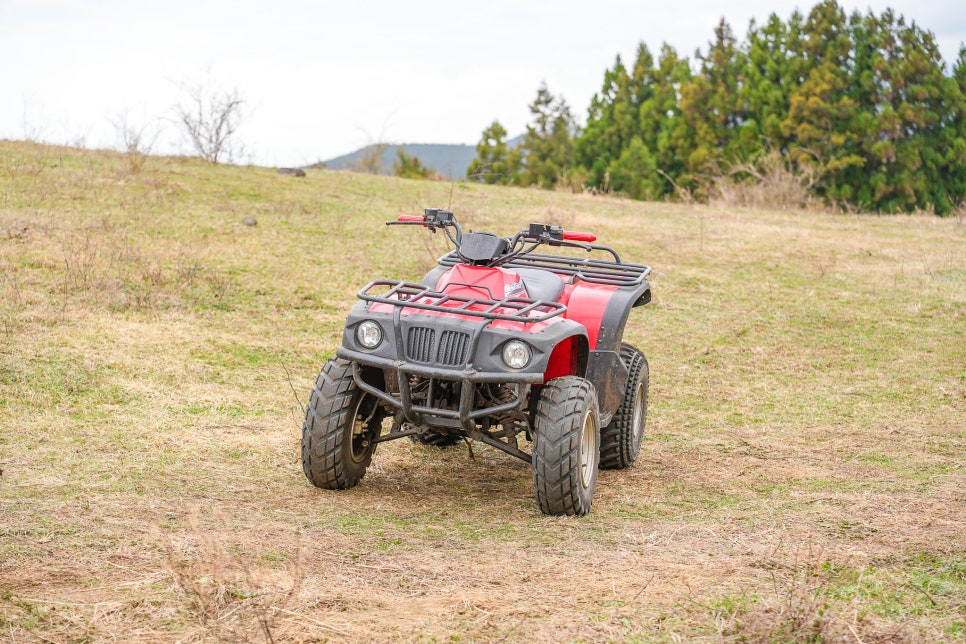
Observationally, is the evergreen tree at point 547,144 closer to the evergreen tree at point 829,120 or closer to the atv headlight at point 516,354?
the evergreen tree at point 829,120

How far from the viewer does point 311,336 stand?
10.8 meters

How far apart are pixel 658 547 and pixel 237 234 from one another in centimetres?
987

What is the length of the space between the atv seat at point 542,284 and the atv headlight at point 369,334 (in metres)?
1.09

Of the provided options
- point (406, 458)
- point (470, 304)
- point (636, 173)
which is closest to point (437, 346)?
point (470, 304)

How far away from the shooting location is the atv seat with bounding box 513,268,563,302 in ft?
21.4

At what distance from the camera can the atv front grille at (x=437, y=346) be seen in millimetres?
5656

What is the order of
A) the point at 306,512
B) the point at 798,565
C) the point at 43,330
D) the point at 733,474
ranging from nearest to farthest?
1. the point at 798,565
2. the point at 306,512
3. the point at 733,474
4. the point at 43,330

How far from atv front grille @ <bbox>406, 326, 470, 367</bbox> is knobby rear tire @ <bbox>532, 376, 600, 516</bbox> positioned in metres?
0.51

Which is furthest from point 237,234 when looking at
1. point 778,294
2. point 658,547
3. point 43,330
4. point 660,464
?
point 658,547

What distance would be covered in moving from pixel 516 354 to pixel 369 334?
2.70 ft

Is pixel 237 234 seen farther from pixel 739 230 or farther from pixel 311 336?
pixel 739 230

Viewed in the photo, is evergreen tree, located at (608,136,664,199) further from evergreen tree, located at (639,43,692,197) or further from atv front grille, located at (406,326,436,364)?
atv front grille, located at (406,326,436,364)

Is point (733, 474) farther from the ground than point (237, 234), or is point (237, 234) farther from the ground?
point (237, 234)

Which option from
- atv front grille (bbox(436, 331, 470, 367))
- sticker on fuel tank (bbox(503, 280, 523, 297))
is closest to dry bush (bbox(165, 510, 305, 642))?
atv front grille (bbox(436, 331, 470, 367))
